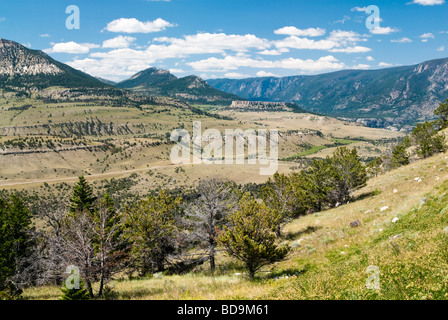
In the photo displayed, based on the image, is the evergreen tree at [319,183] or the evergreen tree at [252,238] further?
the evergreen tree at [319,183]

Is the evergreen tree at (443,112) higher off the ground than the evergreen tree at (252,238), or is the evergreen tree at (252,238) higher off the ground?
the evergreen tree at (443,112)

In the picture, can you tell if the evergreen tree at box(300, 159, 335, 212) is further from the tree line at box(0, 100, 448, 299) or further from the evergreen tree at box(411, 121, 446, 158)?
the evergreen tree at box(411, 121, 446, 158)

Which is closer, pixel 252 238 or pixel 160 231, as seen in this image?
pixel 252 238

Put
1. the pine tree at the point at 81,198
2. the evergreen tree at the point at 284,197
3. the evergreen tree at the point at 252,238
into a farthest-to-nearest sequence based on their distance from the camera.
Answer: the pine tree at the point at 81,198, the evergreen tree at the point at 284,197, the evergreen tree at the point at 252,238

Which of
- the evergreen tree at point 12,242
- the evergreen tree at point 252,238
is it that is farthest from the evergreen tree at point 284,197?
the evergreen tree at point 12,242

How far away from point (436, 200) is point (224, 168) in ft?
395

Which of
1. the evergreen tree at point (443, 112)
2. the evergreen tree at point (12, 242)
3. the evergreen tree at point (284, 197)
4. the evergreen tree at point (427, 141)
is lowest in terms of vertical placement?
the evergreen tree at point (12, 242)

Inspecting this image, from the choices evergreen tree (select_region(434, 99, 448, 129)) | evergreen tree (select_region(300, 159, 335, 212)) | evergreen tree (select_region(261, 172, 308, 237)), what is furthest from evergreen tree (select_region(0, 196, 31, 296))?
evergreen tree (select_region(434, 99, 448, 129))

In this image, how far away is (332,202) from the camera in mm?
43812

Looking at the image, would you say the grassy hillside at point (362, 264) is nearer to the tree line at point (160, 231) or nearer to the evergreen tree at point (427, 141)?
the tree line at point (160, 231)

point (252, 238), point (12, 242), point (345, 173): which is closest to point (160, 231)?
point (252, 238)

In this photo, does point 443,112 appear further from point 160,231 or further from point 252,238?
point 160,231

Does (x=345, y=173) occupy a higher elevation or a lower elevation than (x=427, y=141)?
lower
